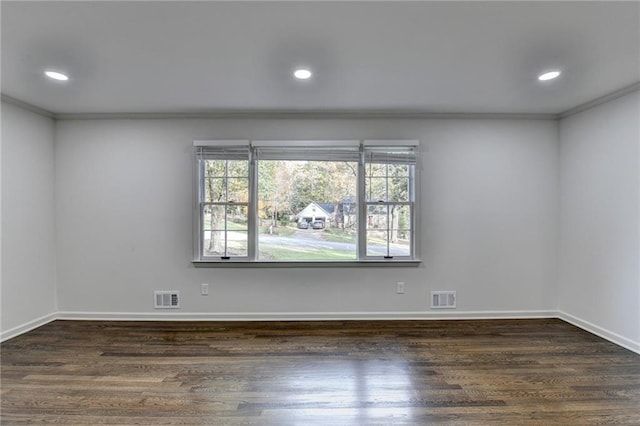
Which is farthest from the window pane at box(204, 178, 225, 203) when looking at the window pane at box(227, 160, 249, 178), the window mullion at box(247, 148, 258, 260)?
the window mullion at box(247, 148, 258, 260)

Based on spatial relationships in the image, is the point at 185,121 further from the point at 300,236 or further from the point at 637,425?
the point at 637,425

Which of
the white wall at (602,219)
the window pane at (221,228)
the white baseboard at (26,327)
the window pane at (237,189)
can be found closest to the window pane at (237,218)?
the window pane at (221,228)

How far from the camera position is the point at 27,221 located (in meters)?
3.60

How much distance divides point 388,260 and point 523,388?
→ 5.93 ft

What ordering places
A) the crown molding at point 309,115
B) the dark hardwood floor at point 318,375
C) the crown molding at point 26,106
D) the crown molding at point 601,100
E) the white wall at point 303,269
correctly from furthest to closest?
the white wall at point 303,269 → the crown molding at point 309,115 → the crown molding at point 26,106 → the crown molding at point 601,100 → the dark hardwood floor at point 318,375

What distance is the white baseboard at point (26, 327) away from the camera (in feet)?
11.0

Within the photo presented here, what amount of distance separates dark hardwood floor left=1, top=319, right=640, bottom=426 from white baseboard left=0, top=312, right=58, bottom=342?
13 centimetres

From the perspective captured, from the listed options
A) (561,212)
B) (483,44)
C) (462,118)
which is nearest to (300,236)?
(462,118)

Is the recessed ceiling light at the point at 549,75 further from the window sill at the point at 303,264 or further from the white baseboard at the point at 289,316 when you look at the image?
the white baseboard at the point at 289,316

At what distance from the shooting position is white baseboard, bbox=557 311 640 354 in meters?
3.10

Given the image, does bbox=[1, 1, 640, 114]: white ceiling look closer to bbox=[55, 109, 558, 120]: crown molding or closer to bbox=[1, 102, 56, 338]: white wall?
bbox=[55, 109, 558, 120]: crown molding

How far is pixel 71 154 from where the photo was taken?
3.95 m

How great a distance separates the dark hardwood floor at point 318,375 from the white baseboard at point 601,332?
0.32ft

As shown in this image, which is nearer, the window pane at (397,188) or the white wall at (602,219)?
the white wall at (602,219)
